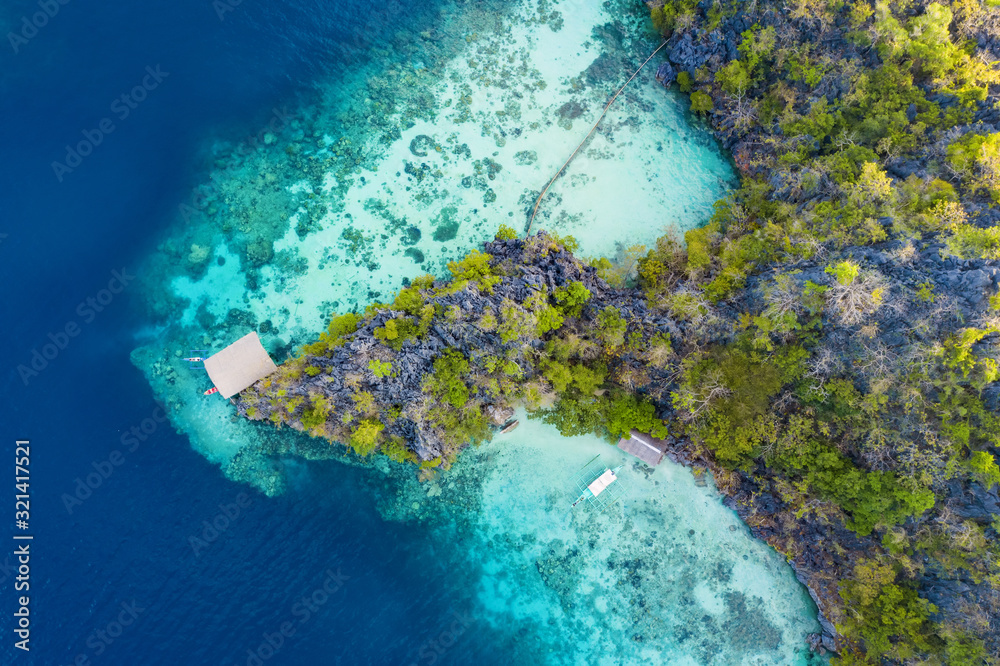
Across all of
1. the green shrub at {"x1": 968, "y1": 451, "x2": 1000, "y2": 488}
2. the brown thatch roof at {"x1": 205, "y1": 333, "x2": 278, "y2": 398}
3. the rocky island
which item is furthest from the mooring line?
the green shrub at {"x1": 968, "y1": 451, "x2": 1000, "y2": 488}

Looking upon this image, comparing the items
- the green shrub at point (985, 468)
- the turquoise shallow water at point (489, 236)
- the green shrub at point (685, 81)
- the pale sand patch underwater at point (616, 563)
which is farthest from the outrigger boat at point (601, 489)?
the green shrub at point (685, 81)

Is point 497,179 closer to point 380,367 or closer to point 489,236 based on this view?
point 489,236

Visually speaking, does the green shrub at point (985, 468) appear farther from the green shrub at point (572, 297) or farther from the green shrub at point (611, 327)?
the green shrub at point (572, 297)

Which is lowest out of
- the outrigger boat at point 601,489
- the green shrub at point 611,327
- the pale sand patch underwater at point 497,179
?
the outrigger boat at point 601,489

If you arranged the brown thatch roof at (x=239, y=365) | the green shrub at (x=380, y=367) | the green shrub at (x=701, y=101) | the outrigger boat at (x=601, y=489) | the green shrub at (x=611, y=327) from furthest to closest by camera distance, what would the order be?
1. the green shrub at (x=701, y=101)
2. the outrigger boat at (x=601, y=489)
3. the brown thatch roof at (x=239, y=365)
4. the green shrub at (x=611, y=327)
5. the green shrub at (x=380, y=367)

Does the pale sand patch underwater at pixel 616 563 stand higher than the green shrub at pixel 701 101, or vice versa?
the green shrub at pixel 701 101

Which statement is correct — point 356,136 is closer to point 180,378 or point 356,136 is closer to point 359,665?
point 180,378

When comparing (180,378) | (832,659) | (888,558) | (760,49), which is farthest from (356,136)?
(832,659)

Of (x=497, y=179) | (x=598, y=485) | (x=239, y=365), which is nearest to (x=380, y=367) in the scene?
(x=239, y=365)
